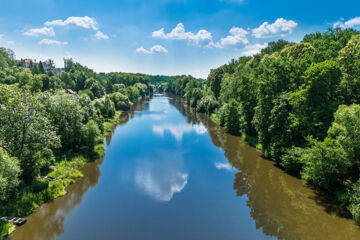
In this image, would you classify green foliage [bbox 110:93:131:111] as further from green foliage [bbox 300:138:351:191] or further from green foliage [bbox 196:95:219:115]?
green foliage [bbox 300:138:351:191]

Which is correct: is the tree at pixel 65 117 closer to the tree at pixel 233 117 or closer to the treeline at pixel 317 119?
the treeline at pixel 317 119

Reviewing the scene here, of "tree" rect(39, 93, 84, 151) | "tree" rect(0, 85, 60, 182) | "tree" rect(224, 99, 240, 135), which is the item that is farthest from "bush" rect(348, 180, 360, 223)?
"tree" rect(39, 93, 84, 151)

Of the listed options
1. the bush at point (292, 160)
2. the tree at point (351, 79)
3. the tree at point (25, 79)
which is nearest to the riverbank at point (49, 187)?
the bush at point (292, 160)

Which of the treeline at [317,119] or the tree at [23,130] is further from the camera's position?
the tree at [23,130]

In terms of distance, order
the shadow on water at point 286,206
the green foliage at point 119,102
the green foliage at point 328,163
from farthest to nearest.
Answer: the green foliage at point 119,102
the green foliage at point 328,163
the shadow on water at point 286,206

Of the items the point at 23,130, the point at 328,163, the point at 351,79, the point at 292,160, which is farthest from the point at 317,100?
the point at 23,130

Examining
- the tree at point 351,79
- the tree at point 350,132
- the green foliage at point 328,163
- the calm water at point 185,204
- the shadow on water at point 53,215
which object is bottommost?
the shadow on water at point 53,215

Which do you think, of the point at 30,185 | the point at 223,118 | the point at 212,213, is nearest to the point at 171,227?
the point at 212,213
